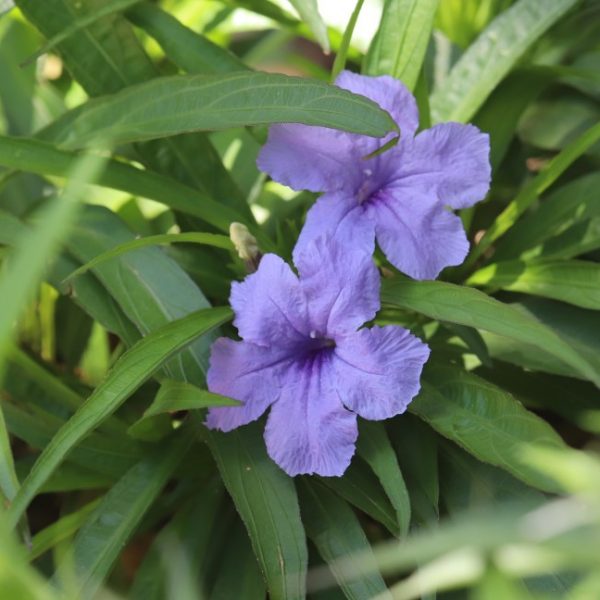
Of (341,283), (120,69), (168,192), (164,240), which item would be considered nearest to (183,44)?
(120,69)

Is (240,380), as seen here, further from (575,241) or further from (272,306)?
(575,241)

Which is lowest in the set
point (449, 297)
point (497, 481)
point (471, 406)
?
point (497, 481)

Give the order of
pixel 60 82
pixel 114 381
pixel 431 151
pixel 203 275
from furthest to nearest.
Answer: pixel 60 82 < pixel 203 275 < pixel 431 151 < pixel 114 381

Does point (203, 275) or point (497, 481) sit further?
point (203, 275)

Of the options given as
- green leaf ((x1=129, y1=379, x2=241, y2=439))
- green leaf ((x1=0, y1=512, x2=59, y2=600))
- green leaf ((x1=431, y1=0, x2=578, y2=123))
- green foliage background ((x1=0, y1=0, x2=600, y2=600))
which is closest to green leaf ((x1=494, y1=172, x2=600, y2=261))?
green foliage background ((x1=0, y1=0, x2=600, y2=600))

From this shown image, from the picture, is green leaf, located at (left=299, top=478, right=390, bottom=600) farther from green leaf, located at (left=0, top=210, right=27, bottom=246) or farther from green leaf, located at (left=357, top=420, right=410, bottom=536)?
green leaf, located at (left=0, top=210, right=27, bottom=246)

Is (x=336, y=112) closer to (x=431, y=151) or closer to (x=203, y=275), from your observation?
(x=431, y=151)

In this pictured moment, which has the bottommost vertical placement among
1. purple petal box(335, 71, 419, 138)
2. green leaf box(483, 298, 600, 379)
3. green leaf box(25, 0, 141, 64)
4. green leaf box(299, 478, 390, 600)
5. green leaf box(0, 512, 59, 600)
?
green leaf box(483, 298, 600, 379)

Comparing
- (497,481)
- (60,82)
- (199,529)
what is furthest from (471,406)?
(60,82)
